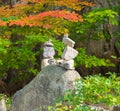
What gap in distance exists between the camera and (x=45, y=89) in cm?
736

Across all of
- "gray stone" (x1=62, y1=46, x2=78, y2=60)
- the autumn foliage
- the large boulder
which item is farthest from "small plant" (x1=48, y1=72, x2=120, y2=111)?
the autumn foliage

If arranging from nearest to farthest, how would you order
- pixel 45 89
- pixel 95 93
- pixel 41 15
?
pixel 95 93, pixel 45 89, pixel 41 15

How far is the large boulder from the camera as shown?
23.3 ft

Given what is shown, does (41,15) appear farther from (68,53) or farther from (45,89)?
(45,89)

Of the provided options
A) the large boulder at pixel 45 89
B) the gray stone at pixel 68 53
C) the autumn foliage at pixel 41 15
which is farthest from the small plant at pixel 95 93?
the autumn foliage at pixel 41 15

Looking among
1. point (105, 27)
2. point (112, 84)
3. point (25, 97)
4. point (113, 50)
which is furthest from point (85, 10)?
point (112, 84)

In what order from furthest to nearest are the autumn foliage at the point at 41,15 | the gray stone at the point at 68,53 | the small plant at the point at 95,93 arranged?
the autumn foliage at the point at 41,15, the gray stone at the point at 68,53, the small plant at the point at 95,93

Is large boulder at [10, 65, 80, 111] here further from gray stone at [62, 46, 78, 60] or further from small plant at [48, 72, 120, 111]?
small plant at [48, 72, 120, 111]

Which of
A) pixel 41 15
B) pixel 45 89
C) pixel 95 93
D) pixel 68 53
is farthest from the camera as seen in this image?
pixel 41 15

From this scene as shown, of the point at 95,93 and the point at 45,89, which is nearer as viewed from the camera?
the point at 95,93

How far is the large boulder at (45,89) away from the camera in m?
7.10

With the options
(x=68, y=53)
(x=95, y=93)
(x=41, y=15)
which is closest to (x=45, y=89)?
(x=68, y=53)

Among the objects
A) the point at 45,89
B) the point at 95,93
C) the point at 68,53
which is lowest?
the point at 45,89

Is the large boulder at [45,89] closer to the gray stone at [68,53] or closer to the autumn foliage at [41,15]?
the gray stone at [68,53]
